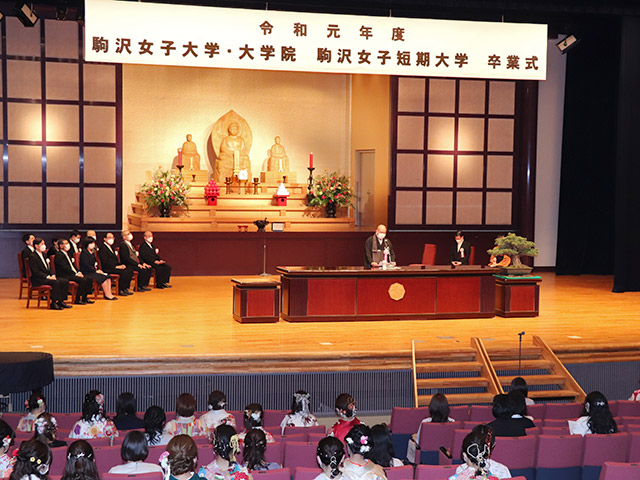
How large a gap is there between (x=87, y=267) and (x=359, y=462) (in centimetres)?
791

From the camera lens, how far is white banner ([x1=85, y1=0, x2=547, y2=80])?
870 centimetres

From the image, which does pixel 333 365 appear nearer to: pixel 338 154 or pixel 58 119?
pixel 58 119

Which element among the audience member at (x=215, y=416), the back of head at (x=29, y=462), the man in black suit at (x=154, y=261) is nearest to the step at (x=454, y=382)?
the audience member at (x=215, y=416)

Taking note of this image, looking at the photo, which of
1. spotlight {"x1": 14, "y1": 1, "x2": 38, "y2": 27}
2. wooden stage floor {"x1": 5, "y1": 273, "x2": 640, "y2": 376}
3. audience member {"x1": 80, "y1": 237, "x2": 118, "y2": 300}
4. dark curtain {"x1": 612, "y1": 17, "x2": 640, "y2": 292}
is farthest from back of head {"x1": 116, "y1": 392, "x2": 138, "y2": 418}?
dark curtain {"x1": 612, "y1": 17, "x2": 640, "y2": 292}

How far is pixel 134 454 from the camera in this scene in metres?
3.96

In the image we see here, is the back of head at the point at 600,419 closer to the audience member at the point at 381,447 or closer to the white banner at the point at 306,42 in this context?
the audience member at the point at 381,447

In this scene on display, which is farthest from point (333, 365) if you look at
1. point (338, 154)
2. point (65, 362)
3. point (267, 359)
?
point (338, 154)

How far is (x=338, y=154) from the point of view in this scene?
1714 cm

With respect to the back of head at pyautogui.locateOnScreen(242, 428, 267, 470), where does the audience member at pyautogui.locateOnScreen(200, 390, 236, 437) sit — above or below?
below

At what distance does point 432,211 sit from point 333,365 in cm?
724

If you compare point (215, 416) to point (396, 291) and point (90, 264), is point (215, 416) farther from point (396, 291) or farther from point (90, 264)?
point (90, 264)

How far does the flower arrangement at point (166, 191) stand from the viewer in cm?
1377

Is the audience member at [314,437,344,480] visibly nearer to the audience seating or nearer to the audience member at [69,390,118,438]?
the audience seating

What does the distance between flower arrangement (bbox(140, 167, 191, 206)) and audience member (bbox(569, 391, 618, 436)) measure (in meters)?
9.50
